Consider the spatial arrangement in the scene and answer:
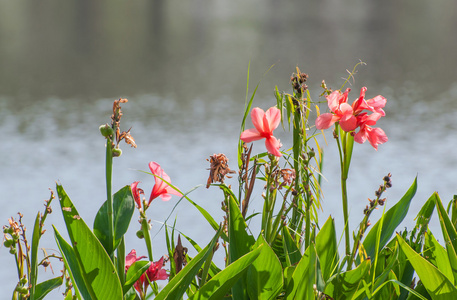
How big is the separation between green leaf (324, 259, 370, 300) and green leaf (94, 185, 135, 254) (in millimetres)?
227

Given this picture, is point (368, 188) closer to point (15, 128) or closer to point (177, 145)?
point (177, 145)

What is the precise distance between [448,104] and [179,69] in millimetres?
2731

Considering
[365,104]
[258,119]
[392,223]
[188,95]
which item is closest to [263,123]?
[258,119]

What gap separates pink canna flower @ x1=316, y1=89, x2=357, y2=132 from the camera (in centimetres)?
61

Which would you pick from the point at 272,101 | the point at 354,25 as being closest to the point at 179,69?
the point at 272,101

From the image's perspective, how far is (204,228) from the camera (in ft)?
7.66

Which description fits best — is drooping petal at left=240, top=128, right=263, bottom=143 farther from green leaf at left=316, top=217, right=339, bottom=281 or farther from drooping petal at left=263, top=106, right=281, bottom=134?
green leaf at left=316, top=217, right=339, bottom=281

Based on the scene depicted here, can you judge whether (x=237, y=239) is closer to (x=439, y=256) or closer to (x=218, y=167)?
(x=218, y=167)

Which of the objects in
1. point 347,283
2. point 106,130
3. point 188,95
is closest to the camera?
point 106,130

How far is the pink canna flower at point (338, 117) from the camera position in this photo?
0.61m

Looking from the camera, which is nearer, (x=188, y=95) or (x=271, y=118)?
(x=271, y=118)

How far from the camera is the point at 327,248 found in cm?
66

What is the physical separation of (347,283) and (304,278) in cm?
8

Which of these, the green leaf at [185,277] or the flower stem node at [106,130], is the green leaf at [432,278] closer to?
the green leaf at [185,277]
